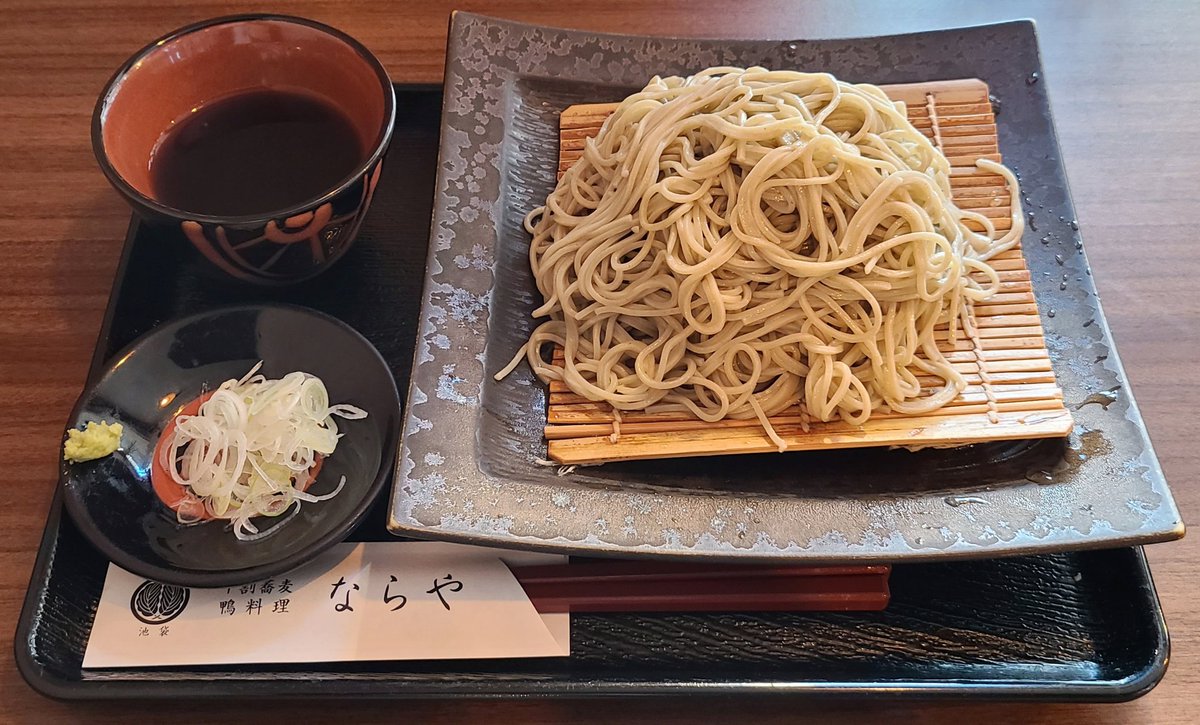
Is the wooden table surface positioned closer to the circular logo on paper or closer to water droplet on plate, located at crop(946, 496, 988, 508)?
the circular logo on paper

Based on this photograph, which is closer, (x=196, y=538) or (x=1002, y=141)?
(x=196, y=538)

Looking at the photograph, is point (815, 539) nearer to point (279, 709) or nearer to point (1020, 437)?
point (1020, 437)

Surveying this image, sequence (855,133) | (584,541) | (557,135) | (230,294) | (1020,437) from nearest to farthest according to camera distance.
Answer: (584,541), (1020,437), (855,133), (230,294), (557,135)

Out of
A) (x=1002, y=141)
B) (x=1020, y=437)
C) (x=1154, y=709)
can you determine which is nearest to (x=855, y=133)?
(x=1002, y=141)

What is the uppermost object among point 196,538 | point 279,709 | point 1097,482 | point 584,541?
point 1097,482

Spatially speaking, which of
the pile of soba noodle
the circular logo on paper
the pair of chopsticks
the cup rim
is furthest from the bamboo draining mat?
the circular logo on paper
